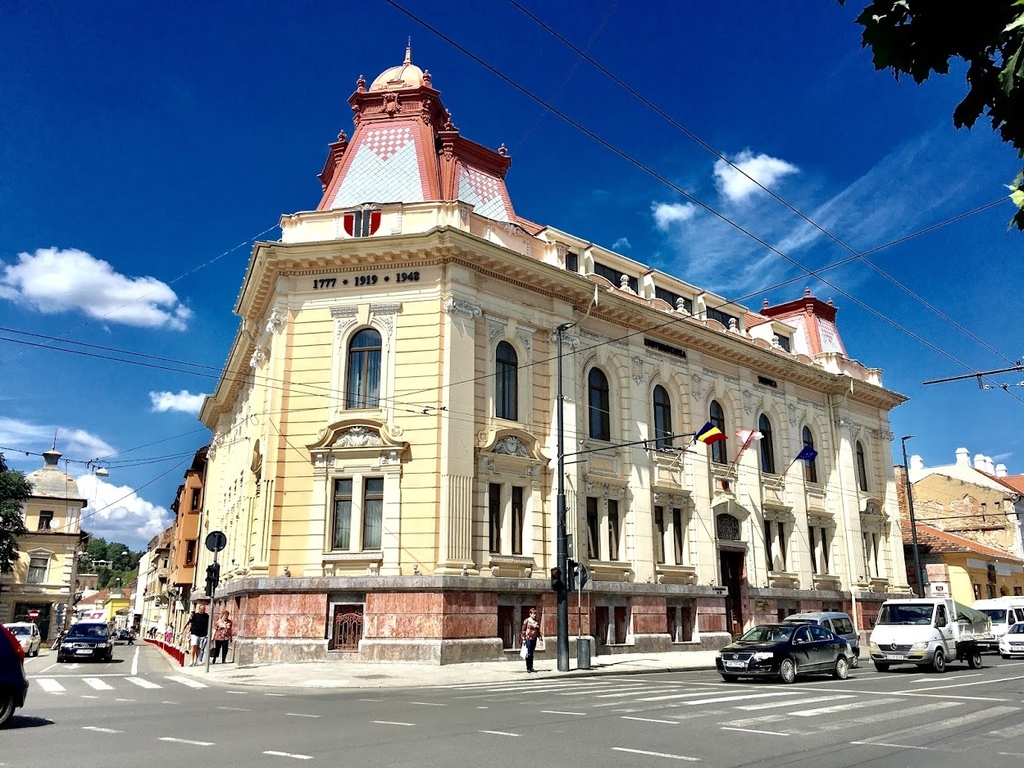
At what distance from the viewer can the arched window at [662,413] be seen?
32969 millimetres

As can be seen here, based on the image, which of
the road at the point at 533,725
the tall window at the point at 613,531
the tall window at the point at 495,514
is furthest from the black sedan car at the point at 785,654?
the tall window at the point at 613,531

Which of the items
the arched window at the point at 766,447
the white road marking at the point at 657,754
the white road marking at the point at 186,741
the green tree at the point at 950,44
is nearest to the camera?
the green tree at the point at 950,44

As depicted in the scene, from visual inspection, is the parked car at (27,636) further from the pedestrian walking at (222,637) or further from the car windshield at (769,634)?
the car windshield at (769,634)

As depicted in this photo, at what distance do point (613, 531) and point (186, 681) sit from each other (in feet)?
50.0

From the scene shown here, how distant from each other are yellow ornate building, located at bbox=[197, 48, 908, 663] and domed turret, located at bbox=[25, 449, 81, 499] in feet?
130

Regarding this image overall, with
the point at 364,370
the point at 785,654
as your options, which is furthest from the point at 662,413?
the point at 785,654

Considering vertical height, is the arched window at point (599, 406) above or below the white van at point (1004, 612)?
above

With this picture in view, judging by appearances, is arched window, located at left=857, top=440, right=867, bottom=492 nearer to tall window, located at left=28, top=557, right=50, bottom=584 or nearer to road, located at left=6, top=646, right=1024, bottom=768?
road, located at left=6, top=646, right=1024, bottom=768

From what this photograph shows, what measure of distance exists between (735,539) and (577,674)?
1459 cm

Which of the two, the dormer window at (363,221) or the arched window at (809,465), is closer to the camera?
the dormer window at (363,221)

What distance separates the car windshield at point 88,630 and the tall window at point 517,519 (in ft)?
60.1

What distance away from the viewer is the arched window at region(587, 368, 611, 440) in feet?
100

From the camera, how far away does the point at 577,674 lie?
71.8 feet

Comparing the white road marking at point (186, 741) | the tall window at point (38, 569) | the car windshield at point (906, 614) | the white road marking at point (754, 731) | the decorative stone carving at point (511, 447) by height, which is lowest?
the white road marking at point (186, 741)
